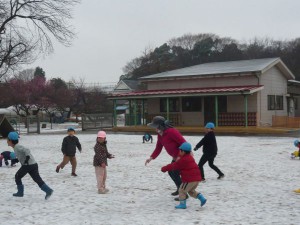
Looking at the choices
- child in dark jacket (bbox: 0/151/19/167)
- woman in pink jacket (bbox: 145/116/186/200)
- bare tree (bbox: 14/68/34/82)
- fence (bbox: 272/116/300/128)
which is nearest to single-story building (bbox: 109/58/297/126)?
fence (bbox: 272/116/300/128)

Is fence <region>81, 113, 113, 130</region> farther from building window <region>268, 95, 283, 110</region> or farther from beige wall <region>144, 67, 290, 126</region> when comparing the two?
building window <region>268, 95, 283, 110</region>

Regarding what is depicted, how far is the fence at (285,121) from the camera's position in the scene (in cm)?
3130

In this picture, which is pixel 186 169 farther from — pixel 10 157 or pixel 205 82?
pixel 205 82

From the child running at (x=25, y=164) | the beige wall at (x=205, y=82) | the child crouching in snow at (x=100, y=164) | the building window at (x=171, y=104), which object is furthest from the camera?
the building window at (x=171, y=104)

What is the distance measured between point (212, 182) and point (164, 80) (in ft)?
78.5

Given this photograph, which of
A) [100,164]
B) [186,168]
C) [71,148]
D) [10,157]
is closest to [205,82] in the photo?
[10,157]

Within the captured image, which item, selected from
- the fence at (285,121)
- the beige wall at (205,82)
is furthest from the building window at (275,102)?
the beige wall at (205,82)

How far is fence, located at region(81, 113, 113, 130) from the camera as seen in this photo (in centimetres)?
3625

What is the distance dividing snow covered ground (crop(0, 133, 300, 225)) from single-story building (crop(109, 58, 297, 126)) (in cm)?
1577

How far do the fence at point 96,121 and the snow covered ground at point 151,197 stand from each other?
22241 mm

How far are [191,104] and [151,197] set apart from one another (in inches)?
932

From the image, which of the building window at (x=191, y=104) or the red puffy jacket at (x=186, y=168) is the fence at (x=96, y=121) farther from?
the red puffy jacket at (x=186, y=168)

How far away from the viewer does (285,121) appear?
3200 cm

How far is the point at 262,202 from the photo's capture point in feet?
26.6
